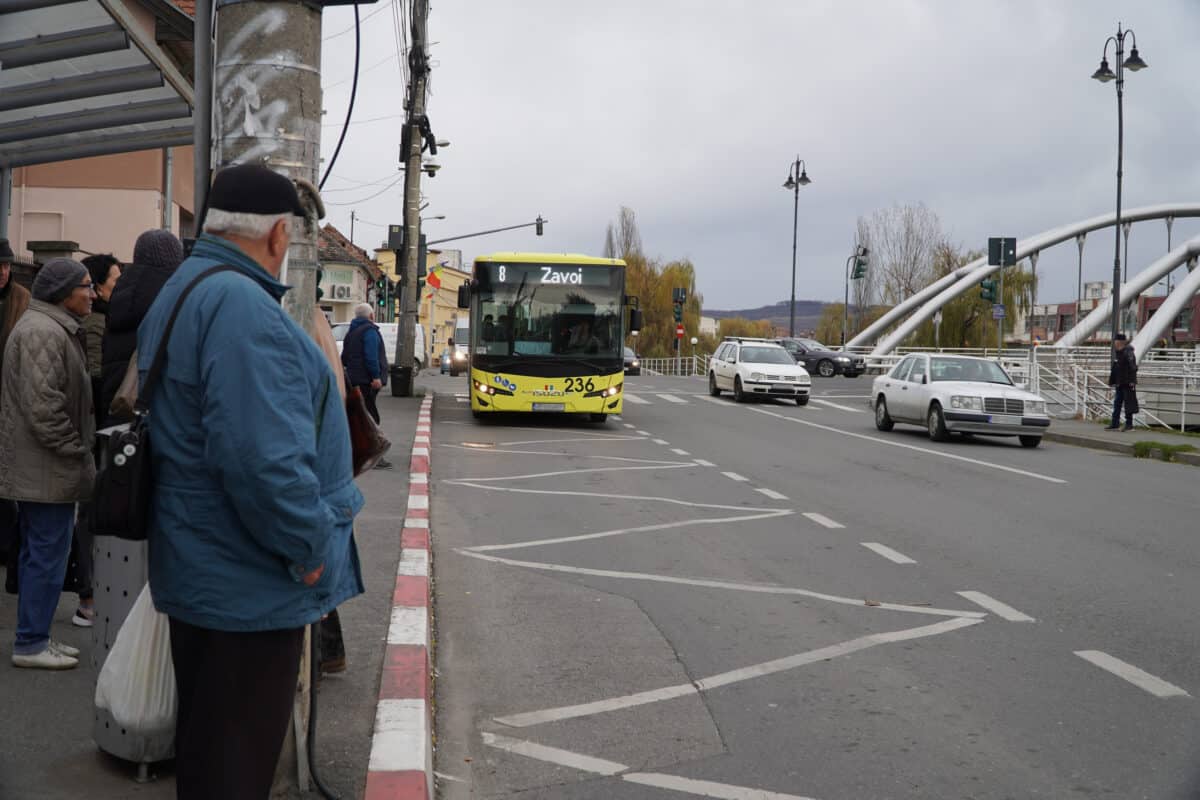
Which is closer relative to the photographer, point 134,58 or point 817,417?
point 134,58

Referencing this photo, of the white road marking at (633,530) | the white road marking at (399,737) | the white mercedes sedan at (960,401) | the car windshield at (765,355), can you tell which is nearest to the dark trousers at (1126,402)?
Result: the white mercedes sedan at (960,401)

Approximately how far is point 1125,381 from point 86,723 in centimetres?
2238

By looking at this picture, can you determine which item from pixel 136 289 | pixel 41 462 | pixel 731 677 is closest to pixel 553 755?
pixel 731 677

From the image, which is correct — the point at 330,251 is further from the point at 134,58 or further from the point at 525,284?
the point at 134,58

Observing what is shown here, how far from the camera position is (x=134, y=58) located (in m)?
11.0

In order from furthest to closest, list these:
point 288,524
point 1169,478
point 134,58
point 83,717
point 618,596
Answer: point 1169,478
point 134,58
point 618,596
point 83,717
point 288,524

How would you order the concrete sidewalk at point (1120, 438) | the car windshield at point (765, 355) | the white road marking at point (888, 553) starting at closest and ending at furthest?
the white road marking at point (888, 553) → the concrete sidewalk at point (1120, 438) → the car windshield at point (765, 355)

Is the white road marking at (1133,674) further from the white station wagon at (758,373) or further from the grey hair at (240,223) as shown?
the white station wagon at (758,373)

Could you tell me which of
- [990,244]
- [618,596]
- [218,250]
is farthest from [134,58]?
[990,244]

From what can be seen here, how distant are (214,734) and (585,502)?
28.9ft

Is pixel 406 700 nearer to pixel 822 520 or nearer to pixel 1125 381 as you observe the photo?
pixel 822 520

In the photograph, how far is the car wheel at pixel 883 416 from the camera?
22.8 metres

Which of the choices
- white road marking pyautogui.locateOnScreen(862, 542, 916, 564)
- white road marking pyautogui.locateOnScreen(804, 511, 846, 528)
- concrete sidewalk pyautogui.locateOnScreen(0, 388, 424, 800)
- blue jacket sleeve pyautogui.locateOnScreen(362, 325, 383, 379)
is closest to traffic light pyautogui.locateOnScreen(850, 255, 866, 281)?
blue jacket sleeve pyautogui.locateOnScreen(362, 325, 383, 379)

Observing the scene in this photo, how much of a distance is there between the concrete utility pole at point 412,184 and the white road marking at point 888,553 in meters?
18.2
